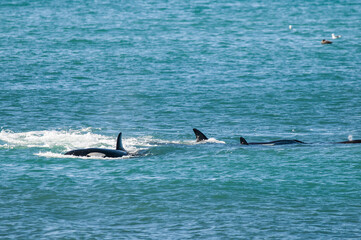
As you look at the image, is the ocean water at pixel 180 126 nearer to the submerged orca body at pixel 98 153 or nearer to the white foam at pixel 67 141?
the white foam at pixel 67 141

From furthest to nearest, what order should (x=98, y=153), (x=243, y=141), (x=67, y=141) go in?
(x=67, y=141)
(x=243, y=141)
(x=98, y=153)

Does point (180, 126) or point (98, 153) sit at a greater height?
point (98, 153)

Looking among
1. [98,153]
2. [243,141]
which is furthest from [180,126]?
[98,153]

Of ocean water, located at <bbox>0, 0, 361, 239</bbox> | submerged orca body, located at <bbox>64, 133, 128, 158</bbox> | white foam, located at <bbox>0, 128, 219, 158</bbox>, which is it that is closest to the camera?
ocean water, located at <bbox>0, 0, 361, 239</bbox>

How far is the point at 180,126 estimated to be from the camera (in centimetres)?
3488

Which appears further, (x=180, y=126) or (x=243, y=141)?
(x=180, y=126)

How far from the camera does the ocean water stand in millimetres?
19281

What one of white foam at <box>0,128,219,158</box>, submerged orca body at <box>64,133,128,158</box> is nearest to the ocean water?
white foam at <box>0,128,219,158</box>

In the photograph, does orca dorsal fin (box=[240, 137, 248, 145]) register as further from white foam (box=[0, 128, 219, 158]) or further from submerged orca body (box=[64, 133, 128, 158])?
submerged orca body (box=[64, 133, 128, 158])

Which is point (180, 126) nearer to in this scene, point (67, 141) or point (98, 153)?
point (67, 141)

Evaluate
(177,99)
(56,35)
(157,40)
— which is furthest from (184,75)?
(56,35)

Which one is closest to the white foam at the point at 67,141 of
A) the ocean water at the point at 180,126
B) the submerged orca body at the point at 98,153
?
the ocean water at the point at 180,126

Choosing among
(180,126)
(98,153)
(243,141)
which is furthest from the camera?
(180,126)

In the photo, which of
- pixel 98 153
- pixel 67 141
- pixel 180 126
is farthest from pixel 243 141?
pixel 67 141
